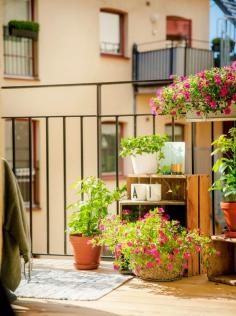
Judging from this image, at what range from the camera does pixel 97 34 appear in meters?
13.2

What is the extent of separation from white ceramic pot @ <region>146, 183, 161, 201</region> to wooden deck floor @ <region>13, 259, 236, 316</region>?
0.54 m

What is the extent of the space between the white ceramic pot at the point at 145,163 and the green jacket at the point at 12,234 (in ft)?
3.72

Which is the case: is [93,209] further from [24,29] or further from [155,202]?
[24,29]

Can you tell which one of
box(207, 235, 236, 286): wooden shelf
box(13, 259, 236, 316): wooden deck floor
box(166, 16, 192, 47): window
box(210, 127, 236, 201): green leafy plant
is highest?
box(166, 16, 192, 47): window

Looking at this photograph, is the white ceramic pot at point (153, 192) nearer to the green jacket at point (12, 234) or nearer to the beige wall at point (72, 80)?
the green jacket at point (12, 234)

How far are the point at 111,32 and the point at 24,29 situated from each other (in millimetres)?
2250

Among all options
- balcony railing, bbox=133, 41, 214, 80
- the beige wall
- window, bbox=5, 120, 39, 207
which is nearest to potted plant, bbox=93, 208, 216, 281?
the beige wall

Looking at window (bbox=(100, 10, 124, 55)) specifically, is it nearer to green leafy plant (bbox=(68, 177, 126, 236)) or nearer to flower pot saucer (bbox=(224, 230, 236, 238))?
green leafy plant (bbox=(68, 177, 126, 236))

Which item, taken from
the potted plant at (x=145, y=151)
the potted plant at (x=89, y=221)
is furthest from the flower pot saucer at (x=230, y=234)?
the potted plant at (x=89, y=221)

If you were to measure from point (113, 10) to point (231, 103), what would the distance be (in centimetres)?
982

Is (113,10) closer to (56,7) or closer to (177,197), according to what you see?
(56,7)

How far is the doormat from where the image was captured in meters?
3.69

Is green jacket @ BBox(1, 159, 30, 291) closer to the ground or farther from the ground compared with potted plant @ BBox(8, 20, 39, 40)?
closer to the ground

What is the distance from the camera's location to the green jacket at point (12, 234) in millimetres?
3336
